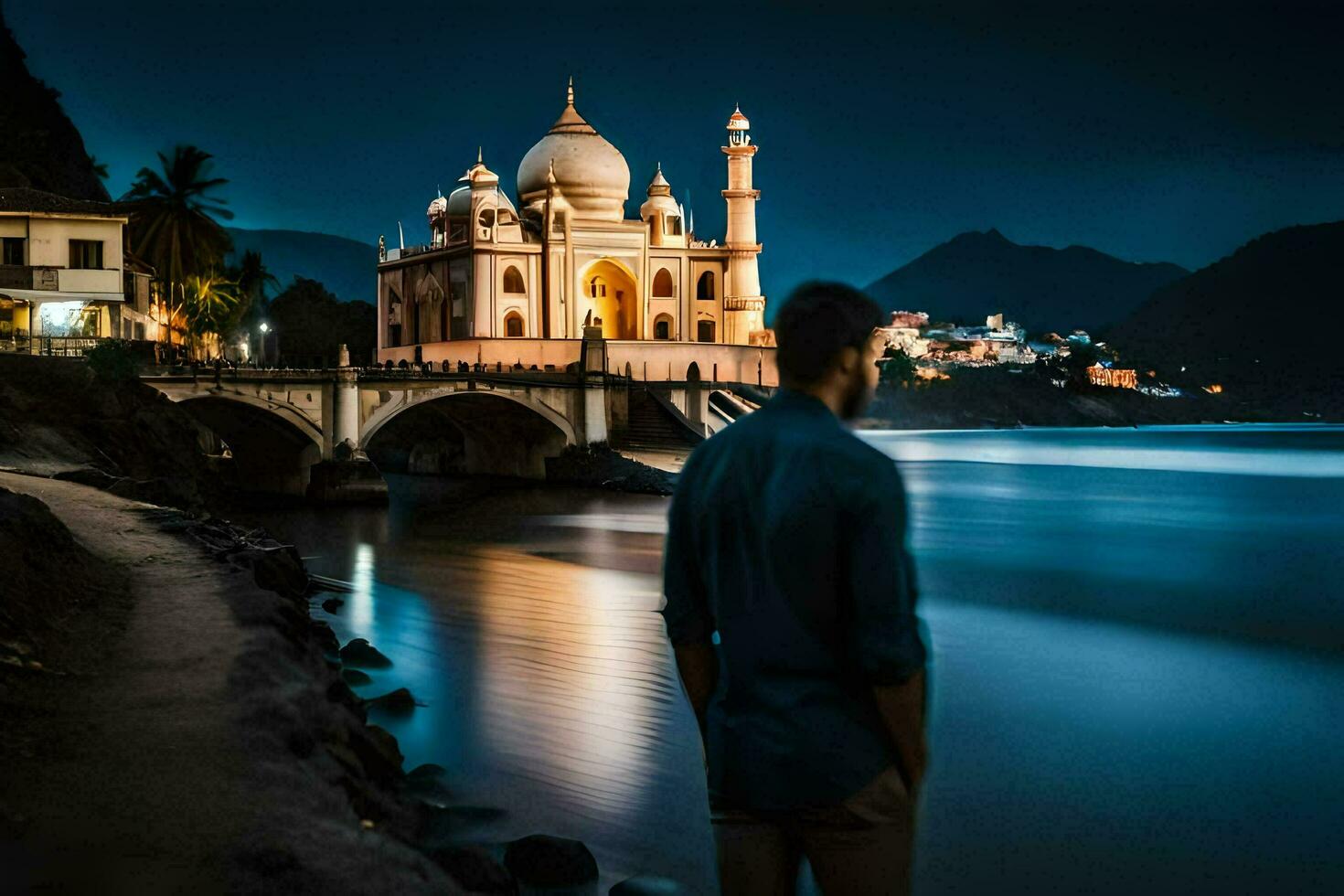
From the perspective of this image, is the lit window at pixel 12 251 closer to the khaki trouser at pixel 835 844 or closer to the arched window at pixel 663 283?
the arched window at pixel 663 283

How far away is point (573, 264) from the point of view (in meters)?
70.5

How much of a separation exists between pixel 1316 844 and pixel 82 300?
4294cm

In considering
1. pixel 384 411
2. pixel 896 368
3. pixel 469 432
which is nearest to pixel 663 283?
pixel 469 432

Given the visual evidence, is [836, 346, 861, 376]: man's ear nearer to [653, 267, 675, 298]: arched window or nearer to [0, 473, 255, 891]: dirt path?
[0, 473, 255, 891]: dirt path

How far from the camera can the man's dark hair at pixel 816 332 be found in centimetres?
362

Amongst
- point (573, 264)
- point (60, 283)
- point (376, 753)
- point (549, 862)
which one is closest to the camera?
point (549, 862)

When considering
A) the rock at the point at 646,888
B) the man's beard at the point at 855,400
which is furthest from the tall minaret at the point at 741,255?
the man's beard at the point at 855,400

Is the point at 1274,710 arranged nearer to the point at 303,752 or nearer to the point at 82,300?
the point at 303,752

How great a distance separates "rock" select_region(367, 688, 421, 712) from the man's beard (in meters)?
11.9

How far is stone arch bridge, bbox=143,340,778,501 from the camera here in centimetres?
4331

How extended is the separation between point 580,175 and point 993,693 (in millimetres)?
59998

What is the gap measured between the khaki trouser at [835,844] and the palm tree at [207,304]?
5854 centimetres

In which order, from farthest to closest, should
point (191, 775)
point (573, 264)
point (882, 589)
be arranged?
point (573, 264), point (191, 775), point (882, 589)

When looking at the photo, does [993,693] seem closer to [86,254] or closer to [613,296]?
[86,254]
